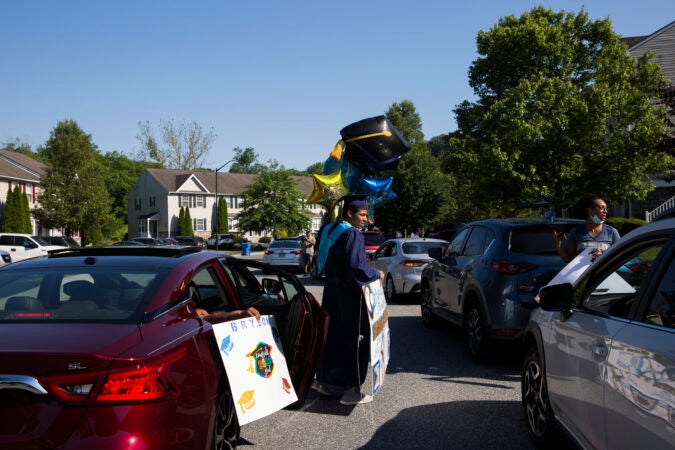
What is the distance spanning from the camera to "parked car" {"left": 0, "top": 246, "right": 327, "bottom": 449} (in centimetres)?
273

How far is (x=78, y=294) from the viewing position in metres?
3.76

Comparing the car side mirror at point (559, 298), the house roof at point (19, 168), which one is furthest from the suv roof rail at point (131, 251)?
the house roof at point (19, 168)

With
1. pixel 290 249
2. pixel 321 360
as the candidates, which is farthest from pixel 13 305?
pixel 290 249

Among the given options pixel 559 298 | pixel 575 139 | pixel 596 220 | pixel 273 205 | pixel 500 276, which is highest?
pixel 575 139

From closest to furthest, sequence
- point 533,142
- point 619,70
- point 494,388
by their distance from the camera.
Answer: point 494,388 → point 533,142 → point 619,70

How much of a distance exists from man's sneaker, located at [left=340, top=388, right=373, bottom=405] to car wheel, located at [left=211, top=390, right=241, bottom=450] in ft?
5.91

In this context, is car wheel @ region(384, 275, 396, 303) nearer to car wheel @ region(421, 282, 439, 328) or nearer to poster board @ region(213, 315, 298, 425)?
car wheel @ region(421, 282, 439, 328)

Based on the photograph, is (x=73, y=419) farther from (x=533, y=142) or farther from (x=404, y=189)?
(x=404, y=189)

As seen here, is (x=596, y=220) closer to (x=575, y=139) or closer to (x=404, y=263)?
(x=404, y=263)

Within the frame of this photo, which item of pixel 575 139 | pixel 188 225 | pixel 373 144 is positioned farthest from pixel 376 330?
pixel 188 225

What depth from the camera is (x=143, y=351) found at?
2998mm

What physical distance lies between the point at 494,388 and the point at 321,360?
1.82 m

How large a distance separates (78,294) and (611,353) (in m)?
2.99

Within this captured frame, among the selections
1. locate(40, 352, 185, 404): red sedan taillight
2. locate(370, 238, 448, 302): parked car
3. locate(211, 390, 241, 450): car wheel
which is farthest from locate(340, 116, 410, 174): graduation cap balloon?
locate(40, 352, 185, 404): red sedan taillight
